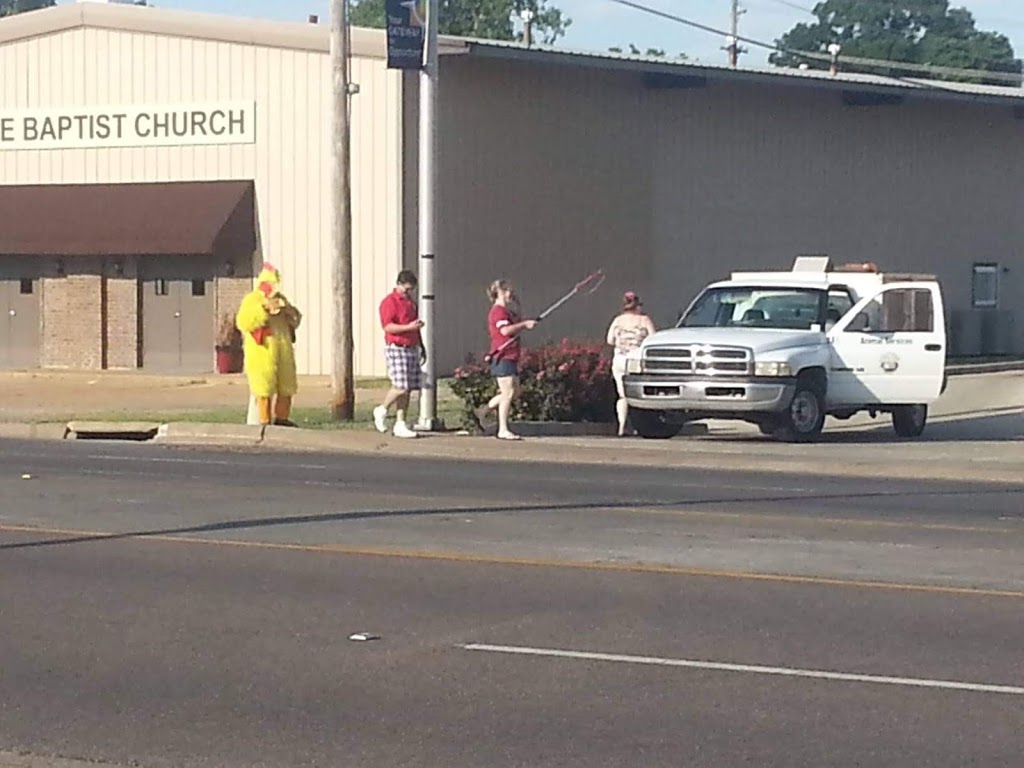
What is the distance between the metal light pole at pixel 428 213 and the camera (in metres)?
23.9

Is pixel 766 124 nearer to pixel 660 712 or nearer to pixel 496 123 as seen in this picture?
pixel 496 123

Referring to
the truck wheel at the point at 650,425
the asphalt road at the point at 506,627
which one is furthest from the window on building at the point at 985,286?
the asphalt road at the point at 506,627

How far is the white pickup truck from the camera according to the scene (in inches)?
909

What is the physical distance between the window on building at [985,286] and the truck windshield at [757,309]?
24400 mm

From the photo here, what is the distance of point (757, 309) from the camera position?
81.0 feet

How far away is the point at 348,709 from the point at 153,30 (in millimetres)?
30267

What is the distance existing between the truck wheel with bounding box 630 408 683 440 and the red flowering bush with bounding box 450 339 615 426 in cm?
102

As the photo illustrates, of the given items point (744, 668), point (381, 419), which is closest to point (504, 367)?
point (381, 419)

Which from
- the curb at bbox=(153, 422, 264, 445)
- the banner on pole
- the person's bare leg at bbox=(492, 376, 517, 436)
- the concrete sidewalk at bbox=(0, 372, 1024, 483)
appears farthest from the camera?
the banner on pole

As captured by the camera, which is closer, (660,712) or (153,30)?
(660,712)

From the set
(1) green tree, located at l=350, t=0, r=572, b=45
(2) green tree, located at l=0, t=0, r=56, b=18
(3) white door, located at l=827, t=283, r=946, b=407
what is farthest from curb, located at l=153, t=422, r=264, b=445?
(2) green tree, located at l=0, t=0, r=56, b=18

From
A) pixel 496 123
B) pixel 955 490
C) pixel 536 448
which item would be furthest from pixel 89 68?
pixel 955 490

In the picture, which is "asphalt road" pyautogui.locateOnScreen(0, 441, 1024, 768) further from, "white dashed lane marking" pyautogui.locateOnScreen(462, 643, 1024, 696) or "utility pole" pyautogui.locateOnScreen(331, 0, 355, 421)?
"utility pole" pyautogui.locateOnScreen(331, 0, 355, 421)

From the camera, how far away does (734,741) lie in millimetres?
7883
